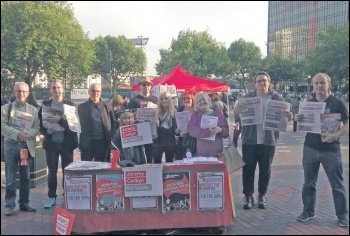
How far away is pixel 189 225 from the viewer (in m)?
4.87

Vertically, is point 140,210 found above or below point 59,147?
below

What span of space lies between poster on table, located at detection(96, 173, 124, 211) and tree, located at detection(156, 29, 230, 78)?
55873 millimetres

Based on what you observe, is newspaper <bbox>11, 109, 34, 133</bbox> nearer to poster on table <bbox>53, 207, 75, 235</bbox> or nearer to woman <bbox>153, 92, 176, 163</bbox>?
poster on table <bbox>53, 207, 75, 235</bbox>

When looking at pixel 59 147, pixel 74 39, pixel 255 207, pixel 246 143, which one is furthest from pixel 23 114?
pixel 74 39

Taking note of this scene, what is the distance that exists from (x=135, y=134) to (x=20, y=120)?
162cm

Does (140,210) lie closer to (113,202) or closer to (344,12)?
(113,202)

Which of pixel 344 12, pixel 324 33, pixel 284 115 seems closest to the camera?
pixel 284 115

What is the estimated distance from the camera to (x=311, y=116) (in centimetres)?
507

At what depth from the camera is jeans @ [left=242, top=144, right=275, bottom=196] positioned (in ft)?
19.1

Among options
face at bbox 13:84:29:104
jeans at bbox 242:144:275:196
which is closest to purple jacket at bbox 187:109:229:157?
jeans at bbox 242:144:275:196

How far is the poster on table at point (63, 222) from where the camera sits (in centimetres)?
463

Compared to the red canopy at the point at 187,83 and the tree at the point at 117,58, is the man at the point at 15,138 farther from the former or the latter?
the tree at the point at 117,58

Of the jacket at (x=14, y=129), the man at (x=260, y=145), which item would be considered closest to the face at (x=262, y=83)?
the man at (x=260, y=145)

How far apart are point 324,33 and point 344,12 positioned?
12.9 m
